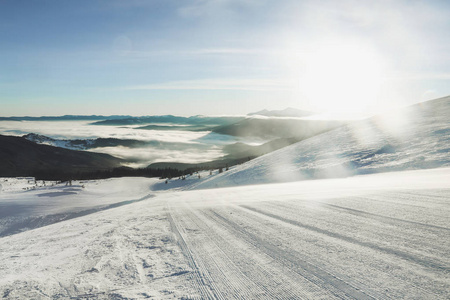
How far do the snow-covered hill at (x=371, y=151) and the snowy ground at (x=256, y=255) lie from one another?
408 centimetres

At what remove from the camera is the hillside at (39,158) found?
10619 cm

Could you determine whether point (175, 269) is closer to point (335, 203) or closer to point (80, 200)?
point (335, 203)

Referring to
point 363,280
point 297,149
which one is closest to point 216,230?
point 363,280

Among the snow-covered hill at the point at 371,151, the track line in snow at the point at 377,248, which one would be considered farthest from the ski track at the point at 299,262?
the snow-covered hill at the point at 371,151

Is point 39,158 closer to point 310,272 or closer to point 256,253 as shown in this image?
point 256,253

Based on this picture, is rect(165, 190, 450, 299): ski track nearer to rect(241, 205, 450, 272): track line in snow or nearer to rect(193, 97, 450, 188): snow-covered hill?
rect(241, 205, 450, 272): track line in snow

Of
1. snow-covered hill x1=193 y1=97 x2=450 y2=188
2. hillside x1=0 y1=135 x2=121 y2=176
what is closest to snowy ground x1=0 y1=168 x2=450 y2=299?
snow-covered hill x1=193 y1=97 x2=450 y2=188

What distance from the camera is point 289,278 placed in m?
1.92

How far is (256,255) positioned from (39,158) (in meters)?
144

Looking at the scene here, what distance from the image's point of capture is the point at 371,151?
9.11 meters

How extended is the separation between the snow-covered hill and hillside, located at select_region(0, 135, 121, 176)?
10492 centimetres

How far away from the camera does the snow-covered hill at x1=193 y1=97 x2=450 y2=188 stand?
771cm

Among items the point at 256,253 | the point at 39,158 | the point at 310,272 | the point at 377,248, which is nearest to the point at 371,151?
the point at 377,248

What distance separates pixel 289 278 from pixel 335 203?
2.34 m
